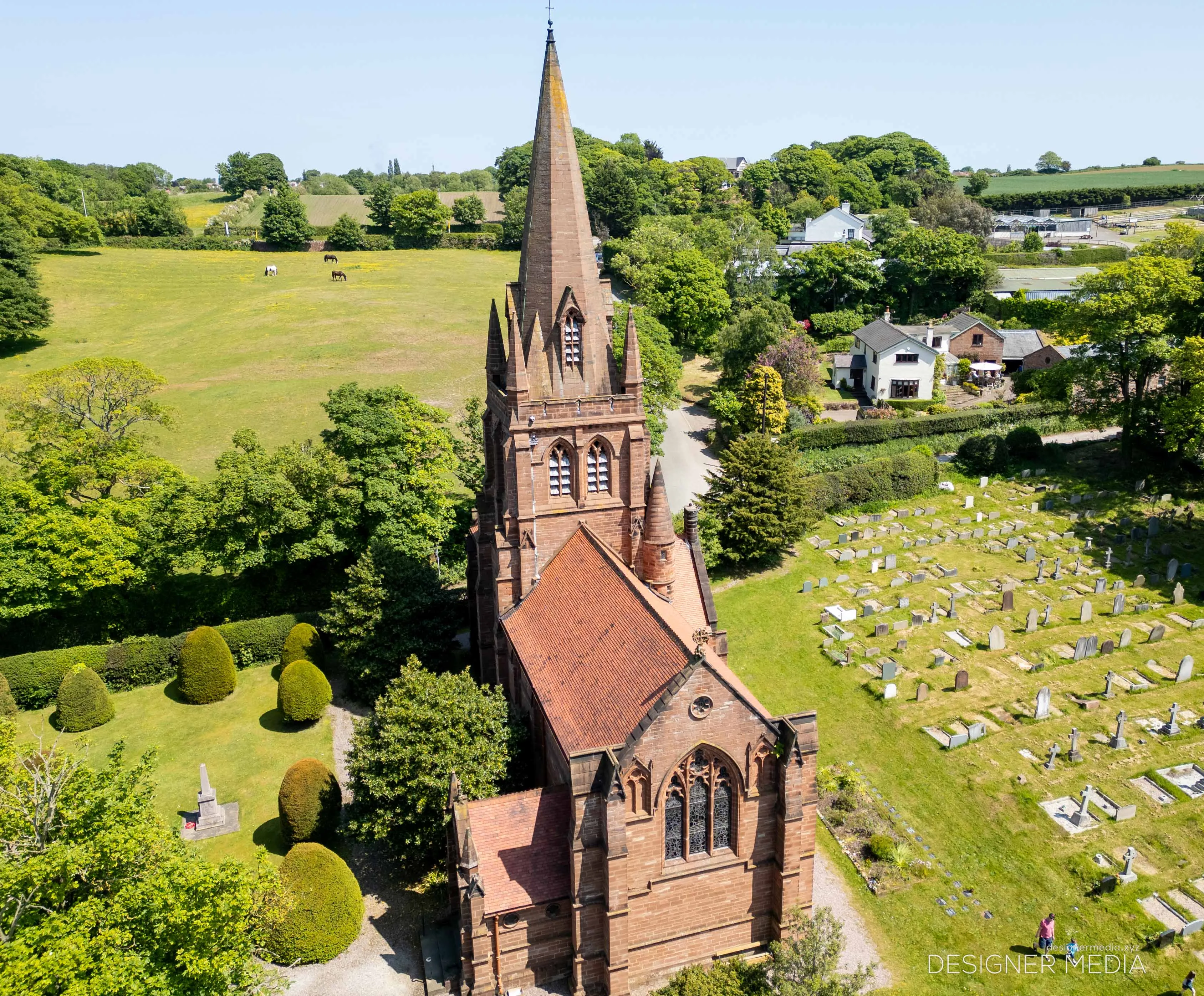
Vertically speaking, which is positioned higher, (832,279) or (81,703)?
(832,279)

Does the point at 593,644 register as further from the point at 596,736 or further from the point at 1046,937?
the point at 1046,937

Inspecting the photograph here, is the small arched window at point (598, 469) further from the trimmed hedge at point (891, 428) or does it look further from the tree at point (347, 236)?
the tree at point (347, 236)

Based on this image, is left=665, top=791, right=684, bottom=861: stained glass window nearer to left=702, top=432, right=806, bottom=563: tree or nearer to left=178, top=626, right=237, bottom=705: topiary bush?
left=178, top=626, right=237, bottom=705: topiary bush

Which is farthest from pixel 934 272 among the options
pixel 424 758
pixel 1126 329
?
pixel 424 758

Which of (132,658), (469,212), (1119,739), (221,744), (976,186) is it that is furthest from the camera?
(976,186)

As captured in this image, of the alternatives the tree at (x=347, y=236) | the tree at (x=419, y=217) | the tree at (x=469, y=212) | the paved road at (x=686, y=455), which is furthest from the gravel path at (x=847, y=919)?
the tree at (x=469, y=212)

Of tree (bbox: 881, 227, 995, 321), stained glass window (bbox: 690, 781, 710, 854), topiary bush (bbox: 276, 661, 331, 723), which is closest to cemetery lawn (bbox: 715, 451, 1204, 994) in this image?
stained glass window (bbox: 690, 781, 710, 854)
